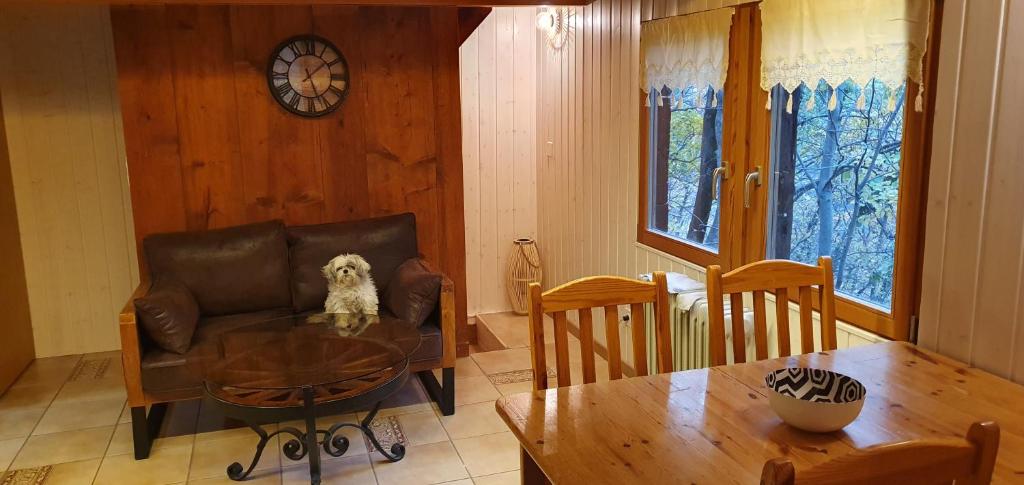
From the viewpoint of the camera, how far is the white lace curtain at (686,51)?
128 inches

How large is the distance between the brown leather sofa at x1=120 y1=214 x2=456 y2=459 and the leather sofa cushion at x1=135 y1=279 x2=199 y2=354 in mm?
52

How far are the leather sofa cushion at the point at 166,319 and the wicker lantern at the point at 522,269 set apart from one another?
105 inches

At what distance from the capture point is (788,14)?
280 centimetres

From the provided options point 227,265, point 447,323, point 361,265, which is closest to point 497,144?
point 361,265

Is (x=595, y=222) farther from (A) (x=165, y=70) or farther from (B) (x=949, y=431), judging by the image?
(B) (x=949, y=431)

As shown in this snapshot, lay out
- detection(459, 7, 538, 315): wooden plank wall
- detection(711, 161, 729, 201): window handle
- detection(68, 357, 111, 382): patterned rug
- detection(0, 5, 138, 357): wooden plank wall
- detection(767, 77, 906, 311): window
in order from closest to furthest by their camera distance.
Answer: detection(767, 77, 906, 311): window, detection(711, 161, 729, 201): window handle, detection(68, 357, 111, 382): patterned rug, detection(0, 5, 138, 357): wooden plank wall, detection(459, 7, 538, 315): wooden plank wall

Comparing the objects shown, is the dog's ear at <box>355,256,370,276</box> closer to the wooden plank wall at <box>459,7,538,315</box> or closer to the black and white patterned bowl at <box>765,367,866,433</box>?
the wooden plank wall at <box>459,7,538,315</box>

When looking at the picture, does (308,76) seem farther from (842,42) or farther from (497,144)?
(842,42)

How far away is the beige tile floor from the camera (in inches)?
124

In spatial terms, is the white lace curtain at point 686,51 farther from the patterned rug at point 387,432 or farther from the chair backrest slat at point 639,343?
the patterned rug at point 387,432

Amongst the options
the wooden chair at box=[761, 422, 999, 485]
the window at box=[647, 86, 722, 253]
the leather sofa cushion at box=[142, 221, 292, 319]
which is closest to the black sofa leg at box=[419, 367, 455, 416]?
the leather sofa cushion at box=[142, 221, 292, 319]

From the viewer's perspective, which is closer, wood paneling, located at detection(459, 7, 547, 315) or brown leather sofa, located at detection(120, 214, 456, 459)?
brown leather sofa, located at detection(120, 214, 456, 459)

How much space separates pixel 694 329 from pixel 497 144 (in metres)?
2.78

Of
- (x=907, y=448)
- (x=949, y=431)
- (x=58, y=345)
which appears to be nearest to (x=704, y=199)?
(x=949, y=431)
